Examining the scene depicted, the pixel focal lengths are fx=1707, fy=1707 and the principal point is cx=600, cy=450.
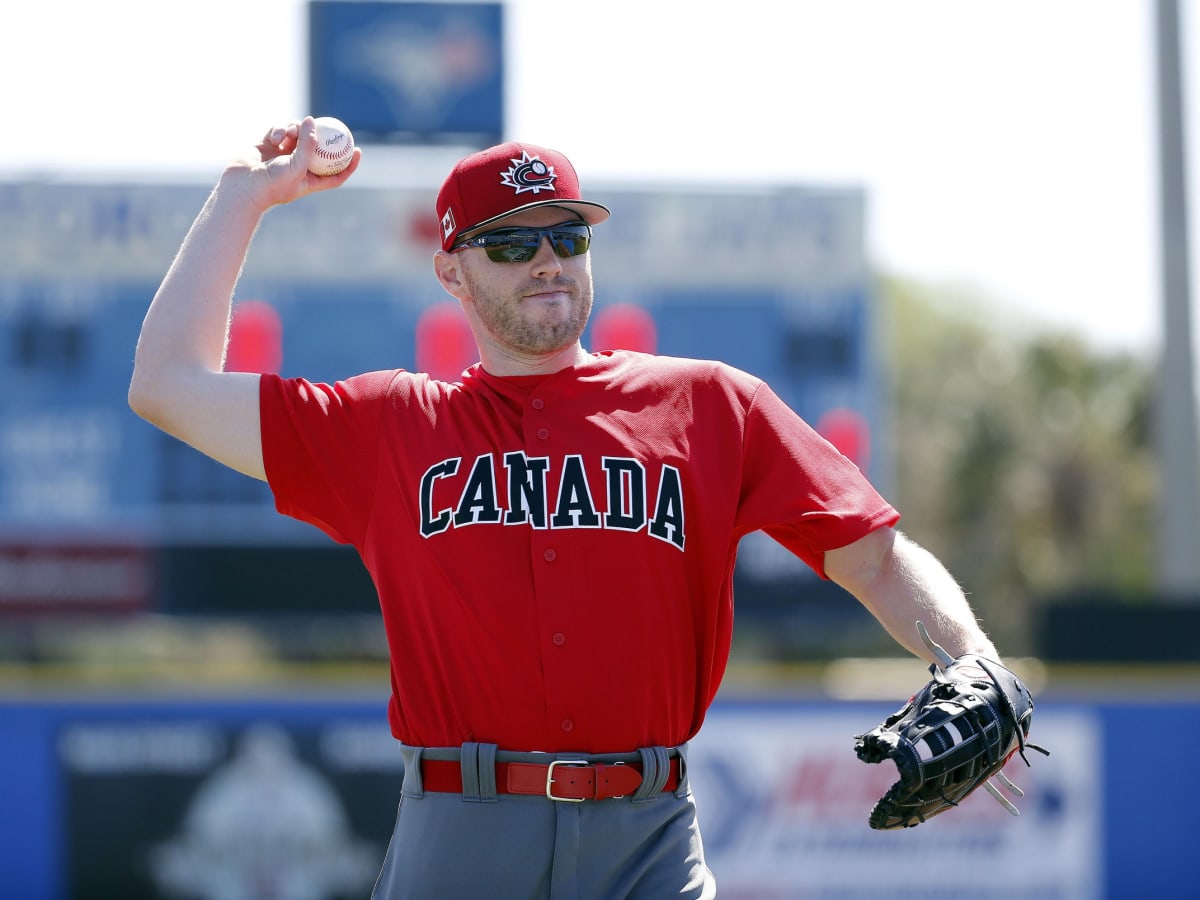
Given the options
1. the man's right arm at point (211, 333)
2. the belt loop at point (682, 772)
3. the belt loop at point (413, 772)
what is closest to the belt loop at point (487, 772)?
the belt loop at point (413, 772)

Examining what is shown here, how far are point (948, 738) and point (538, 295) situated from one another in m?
0.93

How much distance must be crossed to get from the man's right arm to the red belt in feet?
2.02

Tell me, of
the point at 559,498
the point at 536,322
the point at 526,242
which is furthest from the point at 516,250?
the point at 559,498

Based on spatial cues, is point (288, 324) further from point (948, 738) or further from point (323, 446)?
point (948, 738)

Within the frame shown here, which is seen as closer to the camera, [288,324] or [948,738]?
[948,738]

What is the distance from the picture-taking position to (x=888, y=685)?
537 inches

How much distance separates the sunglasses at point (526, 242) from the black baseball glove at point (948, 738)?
→ 856 millimetres

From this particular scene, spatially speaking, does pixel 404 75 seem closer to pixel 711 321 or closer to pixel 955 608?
pixel 711 321

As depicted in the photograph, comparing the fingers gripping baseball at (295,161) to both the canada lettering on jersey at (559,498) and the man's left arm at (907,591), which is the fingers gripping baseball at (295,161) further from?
the man's left arm at (907,591)

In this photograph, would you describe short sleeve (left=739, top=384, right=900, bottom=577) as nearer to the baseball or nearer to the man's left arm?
the man's left arm

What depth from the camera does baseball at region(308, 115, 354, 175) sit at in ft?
9.47

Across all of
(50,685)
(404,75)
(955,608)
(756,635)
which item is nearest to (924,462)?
(756,635)

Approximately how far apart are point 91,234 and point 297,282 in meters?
1.52

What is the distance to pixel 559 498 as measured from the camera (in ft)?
8.54
